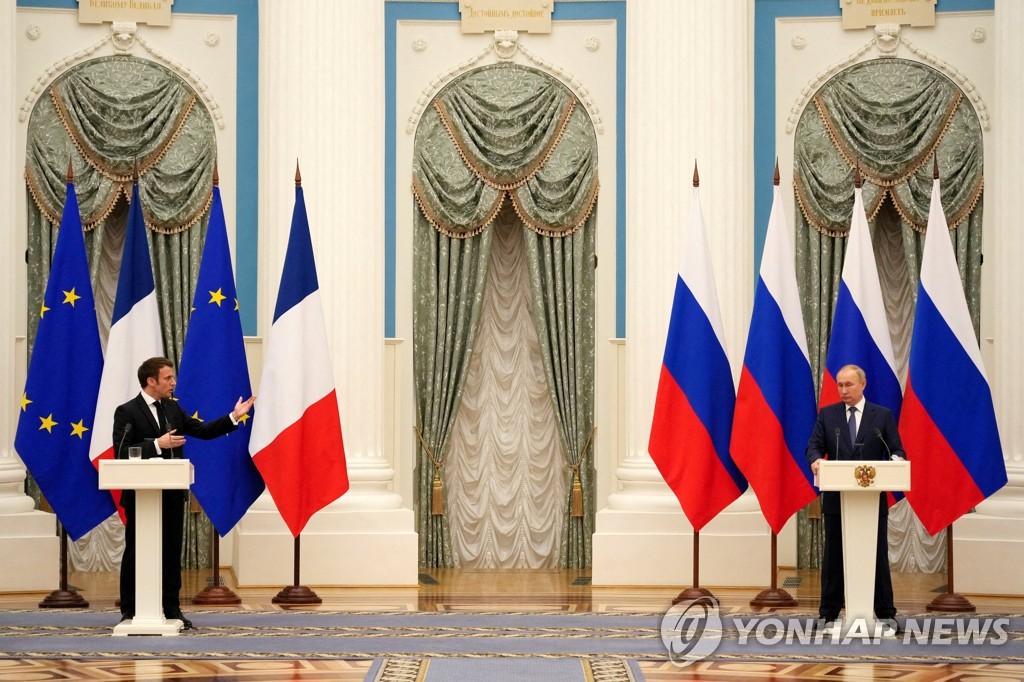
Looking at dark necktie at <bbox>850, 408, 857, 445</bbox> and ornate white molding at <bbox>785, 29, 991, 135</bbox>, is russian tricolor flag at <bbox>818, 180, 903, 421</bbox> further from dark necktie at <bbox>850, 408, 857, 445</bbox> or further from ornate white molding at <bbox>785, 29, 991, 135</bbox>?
ornate white molding at <bbox>785, 29, 991, 135</bbox>

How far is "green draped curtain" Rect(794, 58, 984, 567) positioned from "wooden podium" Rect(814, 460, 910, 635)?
3.39 meters

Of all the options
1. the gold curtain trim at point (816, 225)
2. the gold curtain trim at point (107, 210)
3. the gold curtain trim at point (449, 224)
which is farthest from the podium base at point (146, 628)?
the gold curtain trim at point (816, 225)

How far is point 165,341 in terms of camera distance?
10.3 m

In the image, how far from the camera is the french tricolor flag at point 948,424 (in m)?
8.01

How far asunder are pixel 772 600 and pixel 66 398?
4190 millimetres

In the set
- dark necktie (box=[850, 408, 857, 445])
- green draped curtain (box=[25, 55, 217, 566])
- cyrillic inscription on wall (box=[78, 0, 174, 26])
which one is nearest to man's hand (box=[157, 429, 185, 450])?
dark necktie (box=[850, 408, 857, 445])

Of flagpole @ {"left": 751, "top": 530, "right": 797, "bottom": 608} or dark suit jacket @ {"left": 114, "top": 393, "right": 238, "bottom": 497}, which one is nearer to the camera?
dark suit jacket @ {"left": 114, "top": 393, "right": 238, "bottom": 497}

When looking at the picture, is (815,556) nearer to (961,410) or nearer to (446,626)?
(961,410)

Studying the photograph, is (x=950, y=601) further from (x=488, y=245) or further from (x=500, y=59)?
(x=500, y=59)

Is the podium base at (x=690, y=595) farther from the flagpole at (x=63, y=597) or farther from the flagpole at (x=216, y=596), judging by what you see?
the flagpole at (x=63, y=597)

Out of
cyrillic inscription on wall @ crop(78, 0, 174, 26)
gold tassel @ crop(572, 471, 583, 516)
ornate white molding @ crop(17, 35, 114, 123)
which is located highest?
cyrillic inscription on wall @ crop(78, 0, 174, 26)

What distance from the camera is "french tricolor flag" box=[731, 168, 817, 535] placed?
8055 millimetres

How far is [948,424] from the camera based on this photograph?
802 centimetres

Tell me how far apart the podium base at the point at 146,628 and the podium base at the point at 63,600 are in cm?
136
